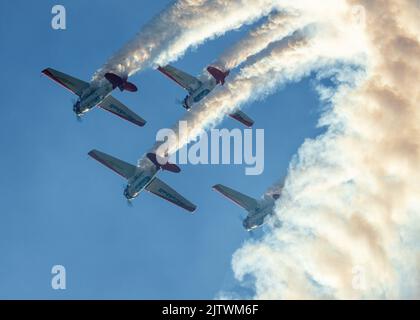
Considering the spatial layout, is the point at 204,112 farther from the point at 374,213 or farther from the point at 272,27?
the point at 374,213

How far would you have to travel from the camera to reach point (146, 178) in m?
56.0

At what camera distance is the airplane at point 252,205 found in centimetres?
6025

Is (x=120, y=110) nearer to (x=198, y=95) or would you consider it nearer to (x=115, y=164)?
(x=115, y=164)

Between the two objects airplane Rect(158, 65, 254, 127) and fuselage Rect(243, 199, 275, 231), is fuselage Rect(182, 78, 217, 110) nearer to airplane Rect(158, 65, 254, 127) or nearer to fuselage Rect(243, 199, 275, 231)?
airplane Rect(158, 65, 254, 127)

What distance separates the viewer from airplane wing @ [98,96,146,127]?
58.2 meters

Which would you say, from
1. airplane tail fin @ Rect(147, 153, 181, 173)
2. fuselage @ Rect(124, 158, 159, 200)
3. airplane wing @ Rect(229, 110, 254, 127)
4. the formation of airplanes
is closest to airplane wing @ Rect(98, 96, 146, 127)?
the formation of airplanes

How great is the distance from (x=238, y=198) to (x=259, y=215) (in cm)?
255

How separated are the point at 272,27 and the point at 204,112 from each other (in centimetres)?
821

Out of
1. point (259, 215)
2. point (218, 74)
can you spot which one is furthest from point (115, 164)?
point (259, 215)

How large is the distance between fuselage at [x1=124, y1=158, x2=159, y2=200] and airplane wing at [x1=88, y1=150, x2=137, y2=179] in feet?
2.32
